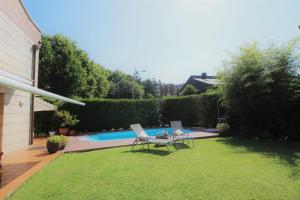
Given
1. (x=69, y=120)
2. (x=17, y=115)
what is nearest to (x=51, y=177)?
(x=17, y=115)

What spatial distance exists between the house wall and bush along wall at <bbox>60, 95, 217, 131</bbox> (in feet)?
27.2

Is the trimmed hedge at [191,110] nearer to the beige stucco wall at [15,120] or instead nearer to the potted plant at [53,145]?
the potted plant at [53,145]

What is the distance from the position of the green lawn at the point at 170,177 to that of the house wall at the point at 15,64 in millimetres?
3003

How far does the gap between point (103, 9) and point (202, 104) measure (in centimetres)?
1209

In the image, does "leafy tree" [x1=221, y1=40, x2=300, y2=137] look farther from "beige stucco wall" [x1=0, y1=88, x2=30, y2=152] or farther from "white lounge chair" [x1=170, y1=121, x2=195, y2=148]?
"beige stucco wall" [x1=0, y1=88, x2=30, y2=152]

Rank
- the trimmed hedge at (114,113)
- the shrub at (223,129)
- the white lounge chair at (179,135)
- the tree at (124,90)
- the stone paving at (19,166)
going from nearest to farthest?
the stone paving at (19,166), the white lounge chair at (179,135), the shrub at (223,129), the trimmed hedge at (114,113), the tree at (124,90)

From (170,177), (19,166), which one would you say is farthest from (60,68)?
(170,177)

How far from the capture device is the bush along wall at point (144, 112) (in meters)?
20.6

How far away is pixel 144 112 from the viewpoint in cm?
2416

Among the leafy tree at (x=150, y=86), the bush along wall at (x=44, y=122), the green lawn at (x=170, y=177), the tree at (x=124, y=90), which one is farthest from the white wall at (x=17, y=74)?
the leafy tree at (x=150, y=86)

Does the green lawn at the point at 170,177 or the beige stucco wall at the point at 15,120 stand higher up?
the beige stucco wall at the point at 15,120

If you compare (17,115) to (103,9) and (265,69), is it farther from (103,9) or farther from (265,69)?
(265,69)

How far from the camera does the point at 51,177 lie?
668 centimetres

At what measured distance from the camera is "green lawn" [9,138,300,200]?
17.2 ft
